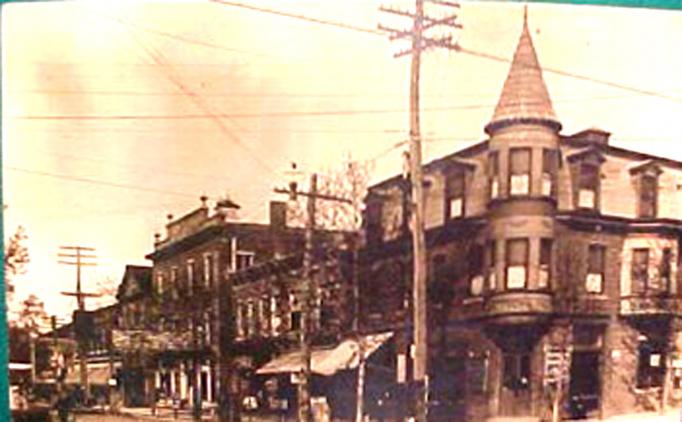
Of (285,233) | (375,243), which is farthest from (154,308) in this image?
(375,243)

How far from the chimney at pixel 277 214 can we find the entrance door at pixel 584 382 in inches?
17.8

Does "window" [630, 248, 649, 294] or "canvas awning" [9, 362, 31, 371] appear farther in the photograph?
"window" [630, 248, 649, 294]

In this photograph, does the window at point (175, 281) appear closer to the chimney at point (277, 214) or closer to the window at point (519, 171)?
the chimney at point (277, 214)

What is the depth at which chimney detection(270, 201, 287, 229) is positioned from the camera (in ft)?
4.44

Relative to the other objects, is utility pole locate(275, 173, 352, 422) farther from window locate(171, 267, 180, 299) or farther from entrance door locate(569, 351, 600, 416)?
entrance door locate(569, 351, 600, 416)

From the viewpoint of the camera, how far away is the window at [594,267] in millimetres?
1416

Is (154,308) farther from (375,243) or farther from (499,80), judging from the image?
(499,80)

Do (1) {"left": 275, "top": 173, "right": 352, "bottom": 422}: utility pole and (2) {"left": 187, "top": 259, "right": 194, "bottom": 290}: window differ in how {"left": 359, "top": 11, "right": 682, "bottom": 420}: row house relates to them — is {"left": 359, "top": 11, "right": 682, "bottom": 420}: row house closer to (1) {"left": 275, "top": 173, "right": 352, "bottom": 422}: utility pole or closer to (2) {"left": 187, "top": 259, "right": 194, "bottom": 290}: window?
(1) {"left": 275, "top": 173, "right": 352, "bottom": 422}: utility pole

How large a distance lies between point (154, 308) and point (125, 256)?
3.2 inches

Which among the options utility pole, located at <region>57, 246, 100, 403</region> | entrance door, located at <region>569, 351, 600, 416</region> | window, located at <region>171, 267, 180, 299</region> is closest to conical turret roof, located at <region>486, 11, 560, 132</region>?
entrance door, located at <region>569, 351, 600, 416</region>

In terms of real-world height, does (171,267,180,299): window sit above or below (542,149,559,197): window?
below

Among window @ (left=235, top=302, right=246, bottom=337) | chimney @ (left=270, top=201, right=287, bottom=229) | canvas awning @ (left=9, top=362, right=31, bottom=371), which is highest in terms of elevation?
chimney @ (left=270, top=201, right=287, bottom=229)

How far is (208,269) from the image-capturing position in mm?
1351

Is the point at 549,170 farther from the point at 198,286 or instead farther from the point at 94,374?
the point at 94,374
